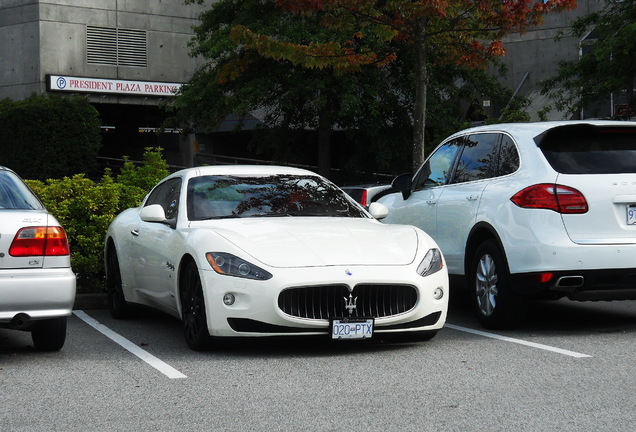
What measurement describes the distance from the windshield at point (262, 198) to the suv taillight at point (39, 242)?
140cm

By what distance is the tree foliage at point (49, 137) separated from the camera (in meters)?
41.1

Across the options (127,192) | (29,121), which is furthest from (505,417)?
(29,121)

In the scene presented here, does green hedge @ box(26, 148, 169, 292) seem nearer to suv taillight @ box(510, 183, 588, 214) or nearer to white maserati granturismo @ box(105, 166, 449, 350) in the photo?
white maserati granturismo @ box(105, 166, 449, 350)

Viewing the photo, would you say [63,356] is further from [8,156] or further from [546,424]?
[8,156]

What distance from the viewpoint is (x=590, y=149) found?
29.1 ft

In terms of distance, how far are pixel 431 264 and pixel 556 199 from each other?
4.23 ft

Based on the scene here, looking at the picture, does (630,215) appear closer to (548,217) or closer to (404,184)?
(548,217)

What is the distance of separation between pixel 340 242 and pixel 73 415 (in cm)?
278

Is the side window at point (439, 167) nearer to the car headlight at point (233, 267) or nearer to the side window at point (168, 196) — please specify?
the side window at point (168, 196)

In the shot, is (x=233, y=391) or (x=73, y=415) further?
(x=233, y=391)

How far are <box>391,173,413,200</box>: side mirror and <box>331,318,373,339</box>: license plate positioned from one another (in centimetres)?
365

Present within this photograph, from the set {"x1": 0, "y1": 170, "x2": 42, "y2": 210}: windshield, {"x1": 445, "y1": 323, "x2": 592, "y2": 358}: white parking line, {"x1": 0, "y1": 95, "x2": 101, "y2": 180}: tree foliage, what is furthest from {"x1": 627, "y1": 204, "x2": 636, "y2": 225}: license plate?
{"x1": 0, "y1": 95, "x2": 101, "y2": 180}: tree foliage

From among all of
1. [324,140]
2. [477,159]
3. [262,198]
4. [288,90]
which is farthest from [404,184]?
[324,140]

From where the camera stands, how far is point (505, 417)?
562 cm
